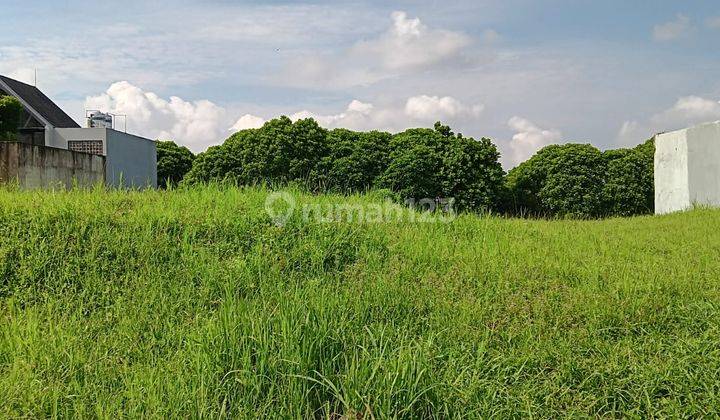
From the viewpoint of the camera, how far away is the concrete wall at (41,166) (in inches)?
431

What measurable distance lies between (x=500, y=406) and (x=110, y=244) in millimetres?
4359

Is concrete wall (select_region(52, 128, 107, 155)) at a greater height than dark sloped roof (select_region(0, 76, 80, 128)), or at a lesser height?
lesser

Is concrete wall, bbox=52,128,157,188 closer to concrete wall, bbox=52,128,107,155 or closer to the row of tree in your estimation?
concrete wall, bbox=52,128,107,155

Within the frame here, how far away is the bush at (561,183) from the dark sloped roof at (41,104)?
1908 centimetres

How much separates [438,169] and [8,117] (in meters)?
13.9

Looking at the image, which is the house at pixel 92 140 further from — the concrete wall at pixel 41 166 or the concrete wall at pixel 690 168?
the concrete wall at pixel 690 168

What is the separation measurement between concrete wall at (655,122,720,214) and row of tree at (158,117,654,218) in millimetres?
2270

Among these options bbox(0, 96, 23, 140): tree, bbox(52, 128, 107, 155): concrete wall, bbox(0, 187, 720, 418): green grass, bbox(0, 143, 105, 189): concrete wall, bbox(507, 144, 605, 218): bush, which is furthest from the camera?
bbox(52, 128, 107, 155): concrete wall

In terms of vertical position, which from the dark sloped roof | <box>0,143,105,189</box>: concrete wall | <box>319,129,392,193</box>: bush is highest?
the dark sloped roof

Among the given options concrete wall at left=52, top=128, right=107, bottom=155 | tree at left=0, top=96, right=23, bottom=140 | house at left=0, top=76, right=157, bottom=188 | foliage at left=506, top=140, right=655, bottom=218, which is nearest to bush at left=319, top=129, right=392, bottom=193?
foliage at left=506, top=140, right=655, bottom=218

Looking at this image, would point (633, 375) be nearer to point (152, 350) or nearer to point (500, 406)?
point (500, 406)

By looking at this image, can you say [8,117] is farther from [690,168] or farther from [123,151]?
[690,168]

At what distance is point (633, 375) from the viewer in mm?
4332

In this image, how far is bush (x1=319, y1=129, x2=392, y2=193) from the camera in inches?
709
